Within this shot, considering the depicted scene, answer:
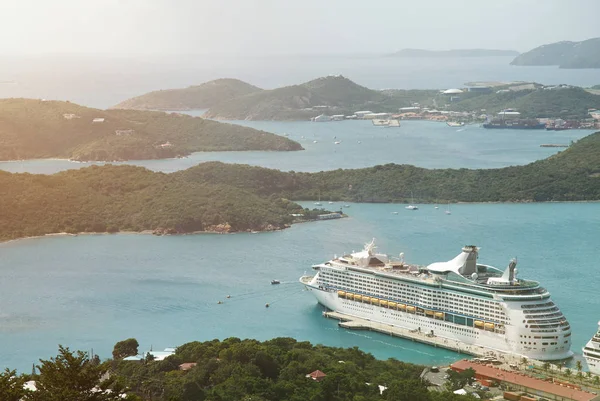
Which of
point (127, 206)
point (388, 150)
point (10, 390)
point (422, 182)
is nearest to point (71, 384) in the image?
point (10, 390)

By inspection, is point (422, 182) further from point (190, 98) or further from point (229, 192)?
point (190, 98)

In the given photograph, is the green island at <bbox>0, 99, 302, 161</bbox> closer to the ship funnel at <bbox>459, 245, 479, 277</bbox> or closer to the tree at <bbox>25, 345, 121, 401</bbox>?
the ship funnel at <bbox>459, 245, 479, 277</bbox>

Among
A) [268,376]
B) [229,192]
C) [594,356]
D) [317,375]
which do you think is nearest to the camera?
[317,375]

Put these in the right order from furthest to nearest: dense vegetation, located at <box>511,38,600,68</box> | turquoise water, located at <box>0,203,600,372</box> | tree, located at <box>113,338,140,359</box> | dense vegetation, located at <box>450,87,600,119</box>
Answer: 1. dense vegetation, located at <box>511,38,600,68</box>
2. dense vegetation, located at <box>450,87,600,119</box>
3. turquoise water, located at <box>0,203,600,372</box>
4. tree, located at <box>113,338,140,359</box>

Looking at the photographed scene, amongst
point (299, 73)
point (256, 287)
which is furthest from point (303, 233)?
point (299, 73)

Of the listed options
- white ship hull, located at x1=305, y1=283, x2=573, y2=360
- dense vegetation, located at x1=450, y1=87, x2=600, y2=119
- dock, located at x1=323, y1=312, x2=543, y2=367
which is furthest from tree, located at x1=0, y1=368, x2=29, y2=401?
dense vegetation, located at x1=450, y1=87, x2=600, y2=119

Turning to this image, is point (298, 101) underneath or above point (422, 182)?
above
